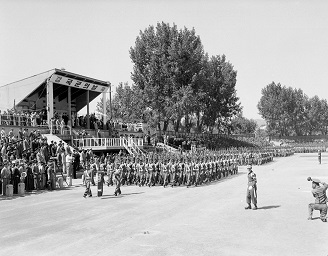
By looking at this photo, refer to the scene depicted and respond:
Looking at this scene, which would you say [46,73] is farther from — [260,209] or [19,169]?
[260,209]

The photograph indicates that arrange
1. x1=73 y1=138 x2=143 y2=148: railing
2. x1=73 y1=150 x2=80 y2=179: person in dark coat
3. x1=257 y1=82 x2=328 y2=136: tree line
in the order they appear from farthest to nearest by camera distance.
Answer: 1. x1=257 y1=82 x2=328 y2=136: tree line
2. x1=73 y1=138 x2=143 y2=148: railing
3. x1=73 y1=150 x2=80 y2=179: person in dark coat

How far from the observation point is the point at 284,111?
9944 centimetres

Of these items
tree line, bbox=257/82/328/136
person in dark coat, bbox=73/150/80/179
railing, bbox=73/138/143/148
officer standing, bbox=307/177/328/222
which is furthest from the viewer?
tree line, bbox=257/82/328/136

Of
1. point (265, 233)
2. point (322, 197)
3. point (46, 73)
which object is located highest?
point (46, 73)

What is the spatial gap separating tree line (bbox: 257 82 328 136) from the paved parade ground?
3247 inches

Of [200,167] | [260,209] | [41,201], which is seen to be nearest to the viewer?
[260,209]

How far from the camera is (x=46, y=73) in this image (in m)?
36.2

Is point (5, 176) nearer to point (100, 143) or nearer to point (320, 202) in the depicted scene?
point (320, 202)

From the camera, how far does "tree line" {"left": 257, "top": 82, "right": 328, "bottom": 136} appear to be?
99.0 metres

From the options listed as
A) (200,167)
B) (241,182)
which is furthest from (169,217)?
(241,182)

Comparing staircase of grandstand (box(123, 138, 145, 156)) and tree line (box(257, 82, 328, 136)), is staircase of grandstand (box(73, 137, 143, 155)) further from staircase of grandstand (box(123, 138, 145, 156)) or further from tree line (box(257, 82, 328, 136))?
tree line (box(257, 82, 328, 136))

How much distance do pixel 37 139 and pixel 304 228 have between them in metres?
20.4

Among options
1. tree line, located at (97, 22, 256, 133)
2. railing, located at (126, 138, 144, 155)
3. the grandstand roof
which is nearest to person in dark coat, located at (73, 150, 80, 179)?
railing, located at (126, 138, 144, 155)

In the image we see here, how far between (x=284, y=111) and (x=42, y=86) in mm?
74577
